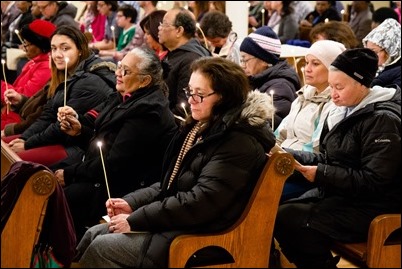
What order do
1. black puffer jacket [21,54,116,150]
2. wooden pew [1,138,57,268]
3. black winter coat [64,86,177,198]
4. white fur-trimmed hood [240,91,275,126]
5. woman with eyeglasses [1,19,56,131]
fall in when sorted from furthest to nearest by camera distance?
1. woman with eyeglasses [1,19,56,131]
2. black puffer jacket [21,54,116,150]
3. black winter coat [64,86,177,198]
4. white fur-trimmed hood [240,91,275,126]
5. wooden pew [1,138,57,268]

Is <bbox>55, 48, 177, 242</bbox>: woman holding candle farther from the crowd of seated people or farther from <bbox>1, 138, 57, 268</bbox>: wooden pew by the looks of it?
<bbox>1, 138, 57, 268</bbox>: wooden pew

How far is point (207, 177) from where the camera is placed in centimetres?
251

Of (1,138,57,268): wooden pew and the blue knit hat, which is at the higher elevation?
(1,138,57,268): wooden pew

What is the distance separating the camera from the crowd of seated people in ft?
8.59

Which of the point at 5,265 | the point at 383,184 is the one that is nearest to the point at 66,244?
the point at 5,265

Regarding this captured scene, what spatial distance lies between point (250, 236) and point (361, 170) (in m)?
0.49

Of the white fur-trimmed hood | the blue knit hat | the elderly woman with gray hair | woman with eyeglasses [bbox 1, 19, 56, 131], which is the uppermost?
the white fur-trimmed hood

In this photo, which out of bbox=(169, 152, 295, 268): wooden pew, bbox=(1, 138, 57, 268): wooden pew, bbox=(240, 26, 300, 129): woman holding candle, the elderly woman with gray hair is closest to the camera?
bbox=(1, 138, 57, 268): wooden pew

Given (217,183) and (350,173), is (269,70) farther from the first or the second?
(217,183)

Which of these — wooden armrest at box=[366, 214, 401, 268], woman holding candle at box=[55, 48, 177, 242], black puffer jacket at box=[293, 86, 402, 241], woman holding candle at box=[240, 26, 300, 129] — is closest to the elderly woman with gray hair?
woman holding candle at box=[240, 26, 300, 129]

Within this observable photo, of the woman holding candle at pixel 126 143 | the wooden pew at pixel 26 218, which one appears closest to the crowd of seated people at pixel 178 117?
the woman holding candle at pixel 126 143

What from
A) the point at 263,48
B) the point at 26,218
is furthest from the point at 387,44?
the point at 26,218

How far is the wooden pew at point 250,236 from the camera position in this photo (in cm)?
247

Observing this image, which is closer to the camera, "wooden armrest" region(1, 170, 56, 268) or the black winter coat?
"wooden armrest" region(1, 170, 56, 268)
